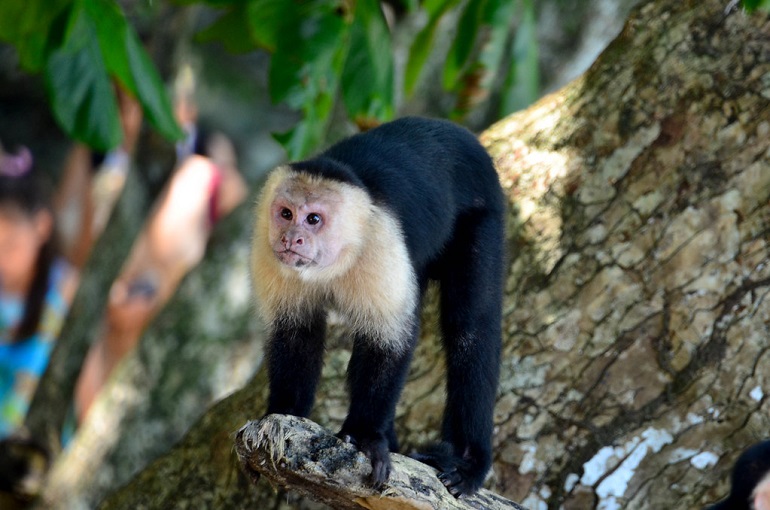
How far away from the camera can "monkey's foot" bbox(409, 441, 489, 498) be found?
250 cm

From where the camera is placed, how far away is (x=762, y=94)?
2.97 m

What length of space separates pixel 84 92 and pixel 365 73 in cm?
91

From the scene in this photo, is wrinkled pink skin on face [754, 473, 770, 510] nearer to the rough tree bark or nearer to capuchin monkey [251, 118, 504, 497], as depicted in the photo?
the rough tree bark

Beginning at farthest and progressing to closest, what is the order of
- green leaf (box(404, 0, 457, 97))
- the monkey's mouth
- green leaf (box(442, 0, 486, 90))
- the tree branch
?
green leaf (box(404, 0, 457, 97)) → green leaf (box(442, 0, 486, 90)) → the monkey's mouth → the tree branch

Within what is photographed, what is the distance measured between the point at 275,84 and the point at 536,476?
1.48 m

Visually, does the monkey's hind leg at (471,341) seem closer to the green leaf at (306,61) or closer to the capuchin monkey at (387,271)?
the capuchin monkey at (387,271)

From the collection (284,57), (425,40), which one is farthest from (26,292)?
(284,57)

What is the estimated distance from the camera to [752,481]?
2.35m

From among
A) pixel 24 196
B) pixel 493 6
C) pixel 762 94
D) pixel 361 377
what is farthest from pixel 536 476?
pixel 24 196

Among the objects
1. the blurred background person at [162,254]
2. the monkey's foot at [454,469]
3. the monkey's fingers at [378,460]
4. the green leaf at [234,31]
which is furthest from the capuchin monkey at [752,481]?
the blurred background person at [162,254]

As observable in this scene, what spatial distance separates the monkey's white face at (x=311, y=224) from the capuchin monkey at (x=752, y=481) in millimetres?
1120

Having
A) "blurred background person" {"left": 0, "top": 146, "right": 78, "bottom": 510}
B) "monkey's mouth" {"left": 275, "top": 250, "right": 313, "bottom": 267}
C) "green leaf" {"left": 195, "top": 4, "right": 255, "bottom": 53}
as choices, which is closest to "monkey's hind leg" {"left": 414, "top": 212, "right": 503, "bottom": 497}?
"monkey's mouth" {"left": 275, "top": 250, "right": 313, "bottom": 267}

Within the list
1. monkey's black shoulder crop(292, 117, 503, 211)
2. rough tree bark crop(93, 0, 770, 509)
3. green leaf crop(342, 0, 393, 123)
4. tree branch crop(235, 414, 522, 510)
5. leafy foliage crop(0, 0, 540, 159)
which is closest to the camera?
tree branch crop(235, 414, 522, 510)

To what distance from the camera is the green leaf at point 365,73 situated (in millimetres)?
3234
